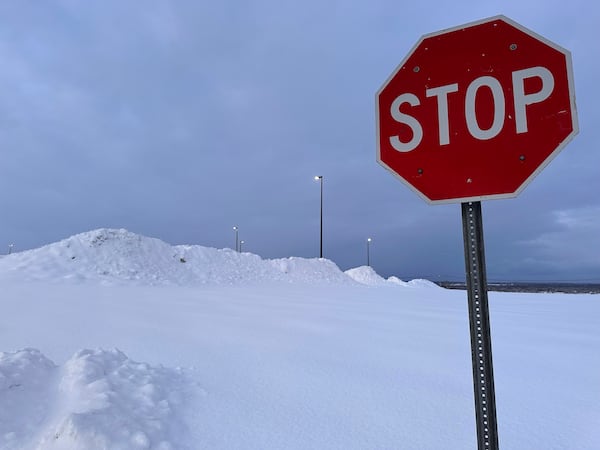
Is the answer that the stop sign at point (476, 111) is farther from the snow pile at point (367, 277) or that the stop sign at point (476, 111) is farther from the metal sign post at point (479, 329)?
the snow pile at point (367, 277)

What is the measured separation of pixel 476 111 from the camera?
1.59 metres

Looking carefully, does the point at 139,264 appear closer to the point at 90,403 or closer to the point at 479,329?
the point at 90,403

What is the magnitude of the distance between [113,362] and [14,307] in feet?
16.6

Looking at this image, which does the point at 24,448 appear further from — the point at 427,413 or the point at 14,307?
the point at 14,307

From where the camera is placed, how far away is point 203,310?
765 centimetres

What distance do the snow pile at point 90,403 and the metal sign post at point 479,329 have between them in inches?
75.0

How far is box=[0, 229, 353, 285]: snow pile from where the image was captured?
14.4m

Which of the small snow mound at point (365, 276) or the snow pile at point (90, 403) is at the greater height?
the small snow mound at point (365, 276)

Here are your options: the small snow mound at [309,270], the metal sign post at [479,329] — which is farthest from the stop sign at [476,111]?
the small snow mound at [309,270]

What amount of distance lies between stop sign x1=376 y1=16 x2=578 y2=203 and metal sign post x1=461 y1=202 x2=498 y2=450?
0.45ft

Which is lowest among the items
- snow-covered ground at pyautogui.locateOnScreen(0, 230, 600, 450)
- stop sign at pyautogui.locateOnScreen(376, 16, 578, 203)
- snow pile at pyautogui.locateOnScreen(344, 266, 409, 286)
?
snow-covered ground at pyautogui.locateOnScreen(0, 230, 600, 450)

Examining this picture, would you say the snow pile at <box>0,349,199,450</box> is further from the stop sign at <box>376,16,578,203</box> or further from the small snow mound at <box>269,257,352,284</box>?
the small snow mound at <box>269,257,352,284</box>

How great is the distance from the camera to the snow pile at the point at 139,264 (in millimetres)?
14391

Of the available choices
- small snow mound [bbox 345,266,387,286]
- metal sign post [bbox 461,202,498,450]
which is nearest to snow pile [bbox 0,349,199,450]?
metal sign post [bbox 461,202,498,450]
